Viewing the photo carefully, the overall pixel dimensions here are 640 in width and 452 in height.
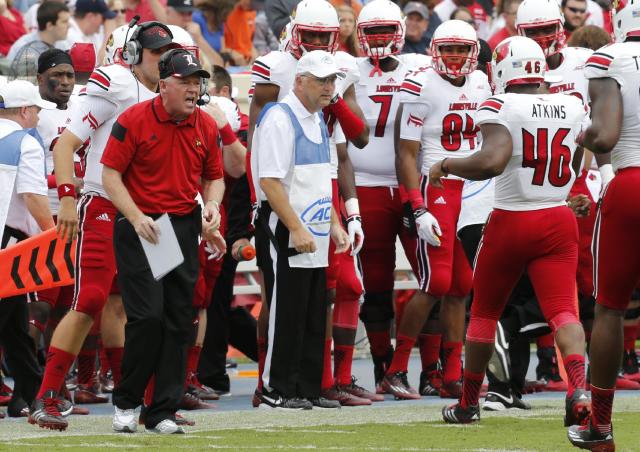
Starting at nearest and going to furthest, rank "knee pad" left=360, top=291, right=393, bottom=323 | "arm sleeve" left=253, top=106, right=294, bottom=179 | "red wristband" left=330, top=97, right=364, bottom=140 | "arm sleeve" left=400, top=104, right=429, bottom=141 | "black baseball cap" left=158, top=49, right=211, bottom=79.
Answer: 1. "black baseball cap" left=158, top=49, right=211, bottom=79
2. "arm sleeve" left=253, top=106, right=294, bottom=179
3. "red wristband" left=330, top=97, right=364, bottom=140
4. "arm sleeve" left=400, top=104, right=429, bottom=141
5. "knee pad" left=360, top=291, right=393, bottom=323

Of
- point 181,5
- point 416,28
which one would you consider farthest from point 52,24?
point 416,28

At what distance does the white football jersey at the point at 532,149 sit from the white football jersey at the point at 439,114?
191cm

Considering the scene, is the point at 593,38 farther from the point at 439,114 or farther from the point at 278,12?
the point at 278,12

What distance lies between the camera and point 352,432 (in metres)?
7.45

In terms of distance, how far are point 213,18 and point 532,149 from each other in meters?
8.10

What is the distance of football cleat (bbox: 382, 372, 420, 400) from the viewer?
962cm

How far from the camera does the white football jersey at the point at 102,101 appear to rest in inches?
312

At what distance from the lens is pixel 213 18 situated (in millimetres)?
15242

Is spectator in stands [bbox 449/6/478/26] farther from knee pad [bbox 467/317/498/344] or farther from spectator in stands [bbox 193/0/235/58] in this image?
knee pad [bbox 467/317/498/344]

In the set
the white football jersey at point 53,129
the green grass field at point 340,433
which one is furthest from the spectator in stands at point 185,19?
the green grass field at point 340,433

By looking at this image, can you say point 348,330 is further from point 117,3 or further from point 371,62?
point 117,3

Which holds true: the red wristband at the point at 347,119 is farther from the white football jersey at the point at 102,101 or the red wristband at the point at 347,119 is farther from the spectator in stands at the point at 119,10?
the spectator in stands at the point at 119,10

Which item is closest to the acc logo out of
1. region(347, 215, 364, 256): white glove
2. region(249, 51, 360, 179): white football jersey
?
region(347, 215, 364, 256): white glove

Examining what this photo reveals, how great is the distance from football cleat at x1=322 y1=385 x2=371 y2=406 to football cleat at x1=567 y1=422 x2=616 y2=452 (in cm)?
281
